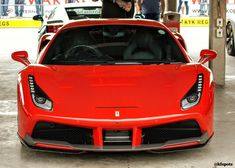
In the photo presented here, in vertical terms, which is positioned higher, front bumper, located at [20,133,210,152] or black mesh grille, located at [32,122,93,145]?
black mesh grille, located at [32,122,93,145]

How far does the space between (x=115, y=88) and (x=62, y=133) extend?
61 centimetres

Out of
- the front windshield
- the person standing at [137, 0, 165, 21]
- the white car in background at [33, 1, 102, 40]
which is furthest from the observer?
the person standing at [137, 0, 165, 21]

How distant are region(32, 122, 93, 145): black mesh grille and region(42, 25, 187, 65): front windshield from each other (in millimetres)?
984

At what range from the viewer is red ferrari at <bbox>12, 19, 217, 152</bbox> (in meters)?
4.35

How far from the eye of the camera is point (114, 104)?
175 inches

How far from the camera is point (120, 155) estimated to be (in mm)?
4715

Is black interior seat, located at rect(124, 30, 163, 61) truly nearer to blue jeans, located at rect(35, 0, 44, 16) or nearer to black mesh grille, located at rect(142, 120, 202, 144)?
black mesh grille, located at rect(142, 120, 202, 144)

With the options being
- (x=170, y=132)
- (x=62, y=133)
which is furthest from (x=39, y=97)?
(x=170, y=132)

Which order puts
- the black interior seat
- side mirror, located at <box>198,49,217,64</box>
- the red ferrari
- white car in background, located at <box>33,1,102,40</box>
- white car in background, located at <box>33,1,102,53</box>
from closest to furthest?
the red ferrari
the black interior seat
side mirror, located at <box>198,49,217,64</box>
white car in background, located at <box>33,1,102,53</box>
white car in background, located at <box>33,1,102,40</box>

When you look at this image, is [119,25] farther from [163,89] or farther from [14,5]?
[14,5]

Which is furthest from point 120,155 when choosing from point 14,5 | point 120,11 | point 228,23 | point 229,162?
point 14,5

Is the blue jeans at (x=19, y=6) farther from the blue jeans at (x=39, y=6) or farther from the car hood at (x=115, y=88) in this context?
the car hood at (x=115, y=88)

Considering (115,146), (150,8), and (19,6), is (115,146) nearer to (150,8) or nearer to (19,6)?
(150,8)

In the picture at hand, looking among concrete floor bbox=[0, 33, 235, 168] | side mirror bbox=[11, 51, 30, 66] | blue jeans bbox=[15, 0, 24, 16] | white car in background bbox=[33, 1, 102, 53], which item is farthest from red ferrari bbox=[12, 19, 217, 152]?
blue jeans bbox=[15, 0, 24, 16]
